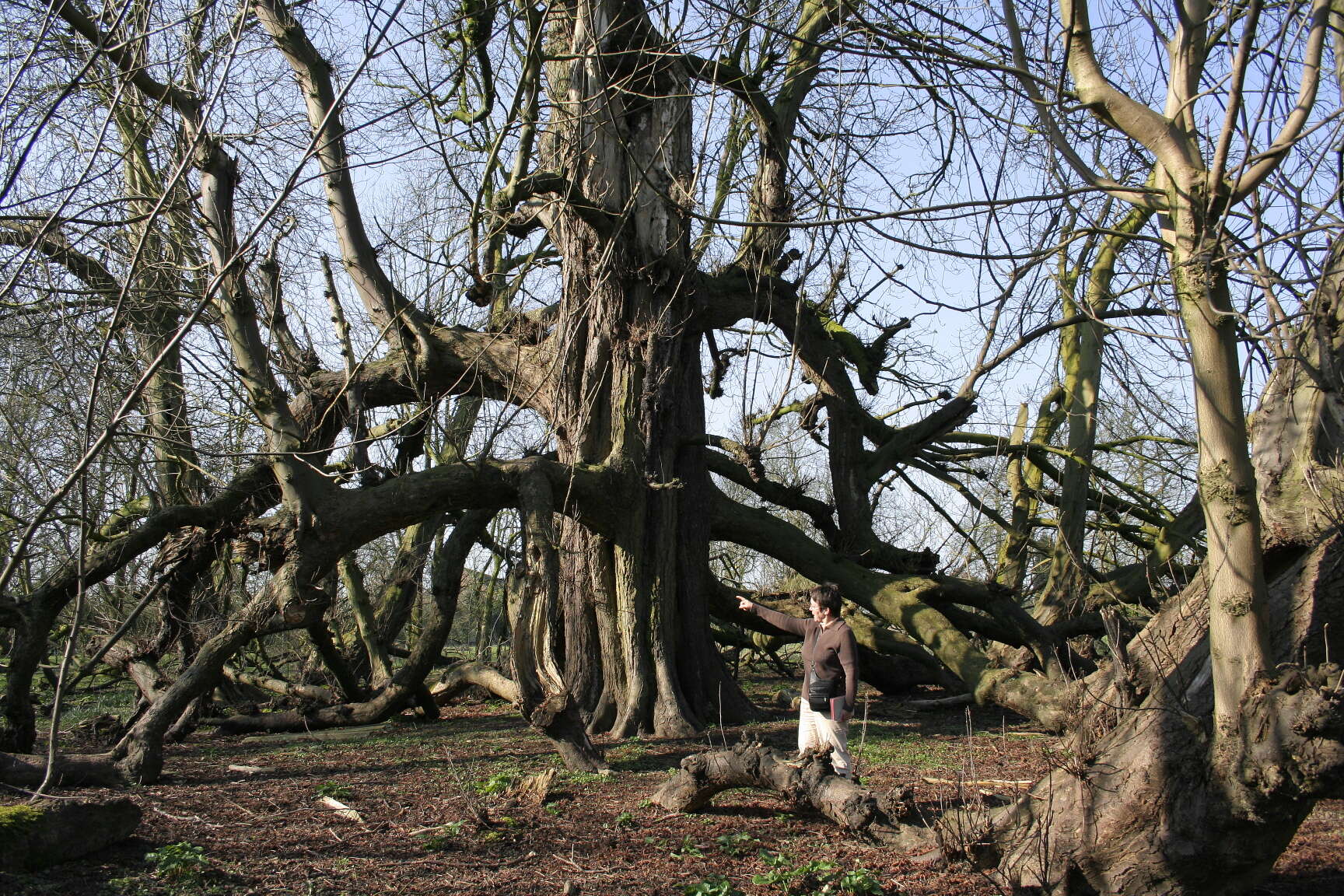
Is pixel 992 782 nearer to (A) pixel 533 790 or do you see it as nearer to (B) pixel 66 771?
(A) pixel 533 790

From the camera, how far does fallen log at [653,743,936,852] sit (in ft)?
15.8

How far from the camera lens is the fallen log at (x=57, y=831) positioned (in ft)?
Answer: 14.3

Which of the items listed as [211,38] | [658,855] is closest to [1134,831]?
[658,855]

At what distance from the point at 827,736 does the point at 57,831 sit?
3.98 metres

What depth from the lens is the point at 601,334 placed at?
880cm

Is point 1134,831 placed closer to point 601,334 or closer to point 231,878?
point 231,878

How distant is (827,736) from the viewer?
19.4 ft

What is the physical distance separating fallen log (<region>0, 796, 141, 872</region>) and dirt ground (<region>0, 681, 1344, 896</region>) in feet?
0.28

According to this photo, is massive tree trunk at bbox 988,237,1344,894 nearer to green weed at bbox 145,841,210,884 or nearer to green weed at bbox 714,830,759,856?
green weed at bbox 714,830,759,856

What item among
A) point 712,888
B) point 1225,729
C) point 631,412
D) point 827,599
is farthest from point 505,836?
point 631,412

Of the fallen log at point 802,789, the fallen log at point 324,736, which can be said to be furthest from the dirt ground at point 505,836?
the fallen log at point 324,736

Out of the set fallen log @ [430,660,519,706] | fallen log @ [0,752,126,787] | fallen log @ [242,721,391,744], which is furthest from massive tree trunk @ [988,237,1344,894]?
fallen log @ [242,721,391,744]

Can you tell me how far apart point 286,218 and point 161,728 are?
11.8 ft

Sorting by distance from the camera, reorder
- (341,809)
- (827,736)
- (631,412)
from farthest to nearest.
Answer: (631,412) → (827,736) → (341,809)
